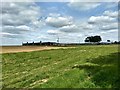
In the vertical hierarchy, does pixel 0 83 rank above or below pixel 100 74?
below

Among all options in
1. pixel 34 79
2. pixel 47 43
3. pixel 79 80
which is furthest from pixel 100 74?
pixel 47 43

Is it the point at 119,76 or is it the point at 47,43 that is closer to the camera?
the point at 119,76

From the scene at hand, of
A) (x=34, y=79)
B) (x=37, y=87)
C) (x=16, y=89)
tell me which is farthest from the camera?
(x=34, y=79)

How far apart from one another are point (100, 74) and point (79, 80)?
63.3 inches

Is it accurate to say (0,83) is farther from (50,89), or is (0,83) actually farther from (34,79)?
(50,89)

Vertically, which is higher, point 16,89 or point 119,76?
point 119,76

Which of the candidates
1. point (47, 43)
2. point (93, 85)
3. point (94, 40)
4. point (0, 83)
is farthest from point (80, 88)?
point (94, 40)

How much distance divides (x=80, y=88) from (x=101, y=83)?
4.66 feet

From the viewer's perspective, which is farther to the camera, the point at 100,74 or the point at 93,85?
the point at 100,74

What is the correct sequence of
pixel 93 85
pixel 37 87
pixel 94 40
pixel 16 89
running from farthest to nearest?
1. pixel 94 40
2. pixel 16 89
3. pixel 37 87
4. pixel 93 85

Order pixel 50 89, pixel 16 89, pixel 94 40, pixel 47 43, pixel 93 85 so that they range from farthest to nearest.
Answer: pixel 94 40 < pixel 47 43 < pixel 16 89 < pixel 50 89 < pixel 93 85

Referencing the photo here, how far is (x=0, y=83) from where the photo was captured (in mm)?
29844

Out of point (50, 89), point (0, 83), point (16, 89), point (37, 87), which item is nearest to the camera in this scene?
point (50, 89)

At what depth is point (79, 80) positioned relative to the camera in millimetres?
20594
